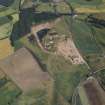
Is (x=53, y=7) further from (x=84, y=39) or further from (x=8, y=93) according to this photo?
(x=8, y=93)

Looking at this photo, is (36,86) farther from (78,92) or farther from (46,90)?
(78,92)

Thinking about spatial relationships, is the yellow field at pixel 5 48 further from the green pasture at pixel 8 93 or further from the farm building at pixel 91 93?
the farm building at pixel 91 93

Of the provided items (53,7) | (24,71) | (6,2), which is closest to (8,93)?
(24,71)

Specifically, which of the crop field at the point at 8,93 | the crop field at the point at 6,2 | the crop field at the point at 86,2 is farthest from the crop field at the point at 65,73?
the crop field at the point at 6,2

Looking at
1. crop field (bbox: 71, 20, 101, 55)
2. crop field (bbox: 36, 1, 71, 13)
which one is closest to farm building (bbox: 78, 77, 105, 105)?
crop field (bbox: 71, 20, 101, 55)

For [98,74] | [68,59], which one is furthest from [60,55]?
[98,74]

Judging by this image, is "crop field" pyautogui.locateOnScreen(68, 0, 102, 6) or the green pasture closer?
the green pasture

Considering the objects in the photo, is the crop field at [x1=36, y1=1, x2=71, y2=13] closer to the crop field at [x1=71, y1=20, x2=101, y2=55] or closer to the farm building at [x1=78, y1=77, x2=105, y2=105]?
the crop field at [x1=71, y1=20, x2=101, y2=55]
